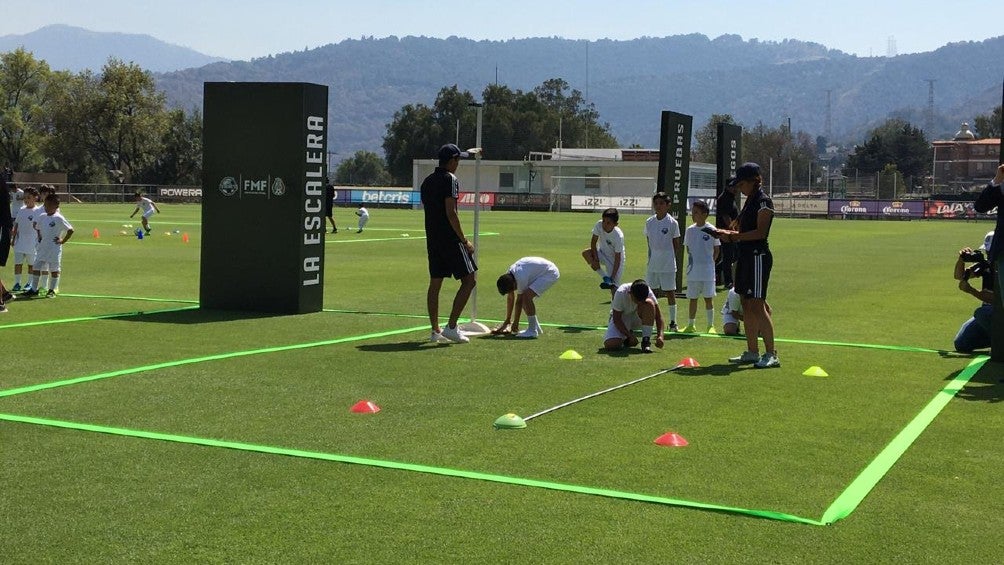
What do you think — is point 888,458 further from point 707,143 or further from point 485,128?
point 707,143

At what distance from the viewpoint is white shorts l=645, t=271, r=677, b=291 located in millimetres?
14805

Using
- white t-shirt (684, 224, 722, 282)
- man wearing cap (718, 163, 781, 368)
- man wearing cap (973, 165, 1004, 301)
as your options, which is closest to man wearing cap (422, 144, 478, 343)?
man wearing cap (718, 163, 781, 368)

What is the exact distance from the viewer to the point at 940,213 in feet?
237

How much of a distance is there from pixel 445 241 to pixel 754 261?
11.1 feet

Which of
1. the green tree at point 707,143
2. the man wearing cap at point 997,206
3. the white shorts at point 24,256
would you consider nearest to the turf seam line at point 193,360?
the man wearing cap at point 997,206

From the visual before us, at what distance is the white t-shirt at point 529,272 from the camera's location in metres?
13.2

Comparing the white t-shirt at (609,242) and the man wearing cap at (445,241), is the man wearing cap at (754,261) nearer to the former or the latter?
the man wearing cap at (445,241)

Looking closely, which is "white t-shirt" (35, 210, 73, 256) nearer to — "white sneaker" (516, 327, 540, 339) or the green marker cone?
"white sneaker" (516, 327, 540, 339)

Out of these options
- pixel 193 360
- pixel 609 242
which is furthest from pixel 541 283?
pixel 193 360

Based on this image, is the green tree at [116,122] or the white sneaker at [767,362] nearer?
the white sneaker at [767,362]

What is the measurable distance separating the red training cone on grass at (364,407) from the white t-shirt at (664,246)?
22.3ft

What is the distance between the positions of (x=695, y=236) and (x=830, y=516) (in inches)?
347

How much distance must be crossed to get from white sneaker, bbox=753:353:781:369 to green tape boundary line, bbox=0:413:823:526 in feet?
16.8

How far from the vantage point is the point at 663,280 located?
14852mm
